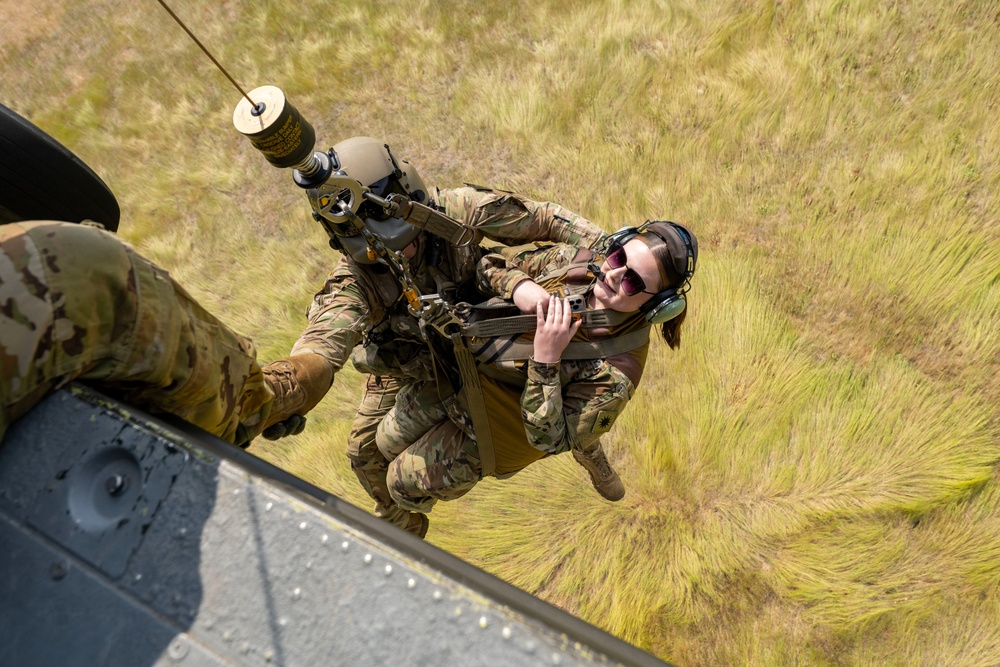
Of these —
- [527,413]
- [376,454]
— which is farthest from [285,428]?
[527,413]

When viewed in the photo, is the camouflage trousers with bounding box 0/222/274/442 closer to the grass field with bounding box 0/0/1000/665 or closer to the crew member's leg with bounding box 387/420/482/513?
the crew member's leg with bounding box 387/420/482/513

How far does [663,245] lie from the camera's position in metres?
2.49

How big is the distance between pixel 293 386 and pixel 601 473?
1895 mm

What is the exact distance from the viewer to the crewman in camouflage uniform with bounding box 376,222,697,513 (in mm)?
2547

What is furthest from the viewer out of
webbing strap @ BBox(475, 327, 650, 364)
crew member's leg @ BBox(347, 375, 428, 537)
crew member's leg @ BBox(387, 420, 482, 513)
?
crew member's leg @ BBox(347, 375, 428, 537)

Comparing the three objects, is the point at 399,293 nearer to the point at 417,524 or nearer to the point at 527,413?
the point at 527,413

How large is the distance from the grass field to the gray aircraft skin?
256 cm

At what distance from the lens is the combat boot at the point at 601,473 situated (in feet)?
11.1

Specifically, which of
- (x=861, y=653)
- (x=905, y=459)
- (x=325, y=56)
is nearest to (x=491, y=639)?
(x=861, y=653)

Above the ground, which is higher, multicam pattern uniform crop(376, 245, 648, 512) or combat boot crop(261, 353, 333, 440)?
combat boot crop(261, 353, 333, 440)

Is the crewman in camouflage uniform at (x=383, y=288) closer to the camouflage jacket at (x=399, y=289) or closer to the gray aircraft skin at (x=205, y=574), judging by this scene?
the camouflage jacket at (x=399, y=289)

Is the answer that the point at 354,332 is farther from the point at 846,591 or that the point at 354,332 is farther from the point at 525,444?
the point at 846,591

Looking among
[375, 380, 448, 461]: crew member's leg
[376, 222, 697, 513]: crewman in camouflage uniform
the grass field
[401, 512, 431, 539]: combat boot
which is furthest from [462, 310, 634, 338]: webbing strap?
[401, 512, 431, 539]: combat boot

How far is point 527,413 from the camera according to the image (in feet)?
8.55
